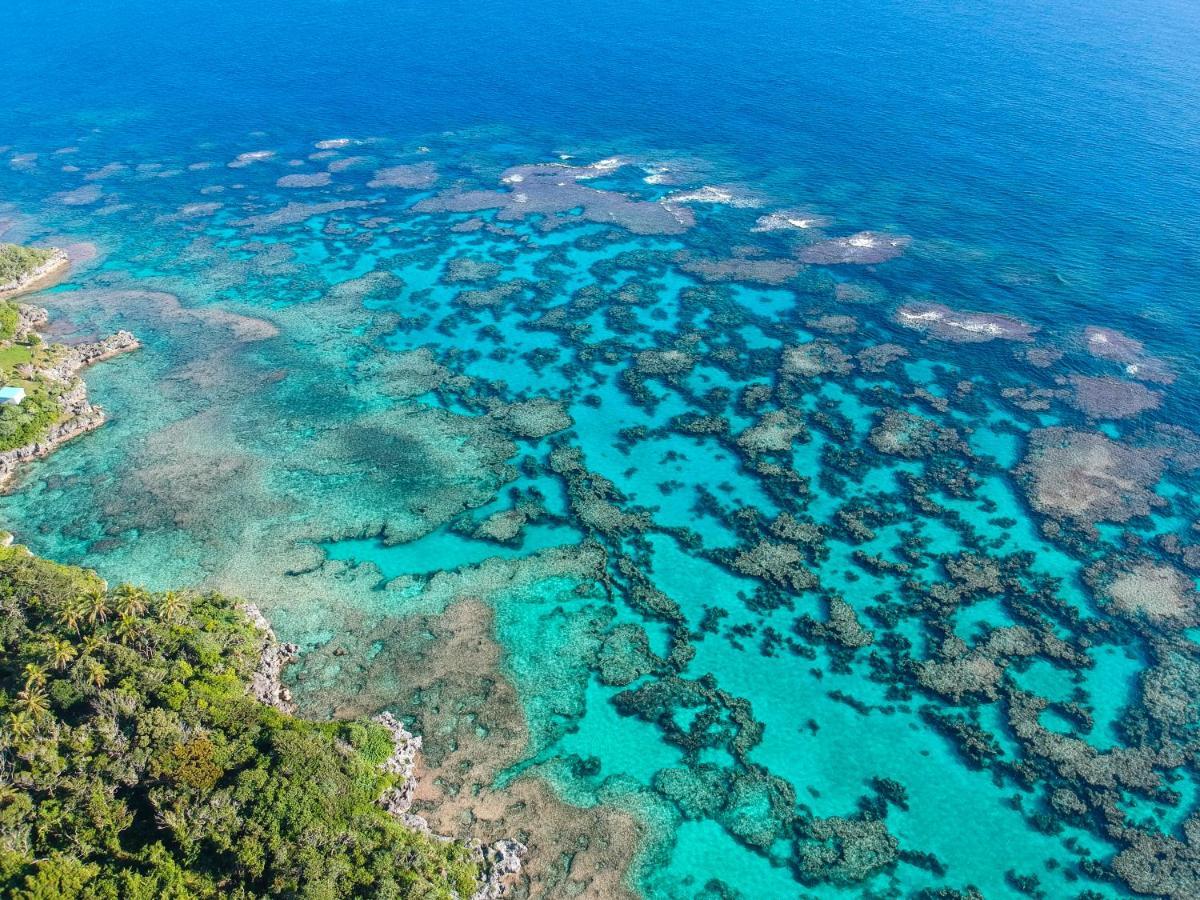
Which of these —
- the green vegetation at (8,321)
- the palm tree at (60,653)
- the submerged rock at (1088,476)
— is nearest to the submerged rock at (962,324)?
the submerged rock at (1088,476)

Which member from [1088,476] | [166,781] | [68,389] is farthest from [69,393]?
[1088,476]

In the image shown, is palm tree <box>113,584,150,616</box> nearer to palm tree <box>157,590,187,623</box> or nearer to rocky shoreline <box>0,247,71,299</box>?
palm tree <box>157,590,187,623</box>

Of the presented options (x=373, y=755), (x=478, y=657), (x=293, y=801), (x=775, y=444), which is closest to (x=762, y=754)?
(x=478, y=657)

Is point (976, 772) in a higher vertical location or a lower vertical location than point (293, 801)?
lower

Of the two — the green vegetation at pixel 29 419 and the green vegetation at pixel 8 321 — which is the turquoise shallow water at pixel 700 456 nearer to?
the green vegetation at pixel 29 419

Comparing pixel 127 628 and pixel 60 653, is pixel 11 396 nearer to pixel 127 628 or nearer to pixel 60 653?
pixel 127 628

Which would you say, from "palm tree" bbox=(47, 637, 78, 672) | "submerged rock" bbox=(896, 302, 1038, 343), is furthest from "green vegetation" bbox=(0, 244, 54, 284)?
"submerged rock" bbox=(896, 302, 1038, 343)

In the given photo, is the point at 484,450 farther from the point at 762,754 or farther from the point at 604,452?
the point at 762,754
